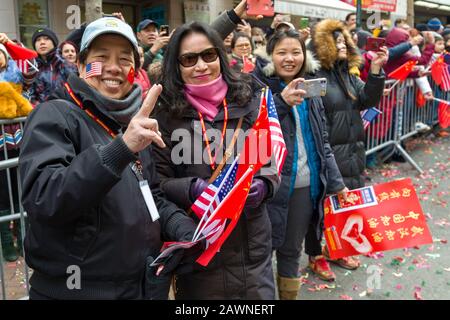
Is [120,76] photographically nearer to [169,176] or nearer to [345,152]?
[169,176]

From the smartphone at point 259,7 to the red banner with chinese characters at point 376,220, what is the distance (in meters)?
1.39

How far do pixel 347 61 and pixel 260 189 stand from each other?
6.68 feet

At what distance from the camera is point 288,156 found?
9.42 feet

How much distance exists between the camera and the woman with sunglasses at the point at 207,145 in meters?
2.09

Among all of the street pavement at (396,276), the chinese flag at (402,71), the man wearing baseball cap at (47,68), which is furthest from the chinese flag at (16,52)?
the chinese flag at (402,71)

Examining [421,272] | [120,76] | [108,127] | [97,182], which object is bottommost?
[421,272]

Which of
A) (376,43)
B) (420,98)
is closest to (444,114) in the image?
(420,98)

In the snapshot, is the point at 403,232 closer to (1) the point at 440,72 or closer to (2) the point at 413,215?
(2) the point at 413,215

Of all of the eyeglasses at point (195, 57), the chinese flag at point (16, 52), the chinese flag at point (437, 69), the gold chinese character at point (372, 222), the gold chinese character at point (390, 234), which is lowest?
the gold chinese character at point (390, 234)

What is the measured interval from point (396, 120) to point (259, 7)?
176 inches

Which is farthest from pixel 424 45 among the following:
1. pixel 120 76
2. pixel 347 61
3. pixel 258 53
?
pixel 120 76

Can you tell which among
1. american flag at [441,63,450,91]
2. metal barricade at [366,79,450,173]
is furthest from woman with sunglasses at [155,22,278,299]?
american flag at [441,63,450,91]

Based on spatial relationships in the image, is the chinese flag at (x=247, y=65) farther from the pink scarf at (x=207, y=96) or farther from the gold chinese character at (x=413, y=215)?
the pink scarf at (x=207, y=96)

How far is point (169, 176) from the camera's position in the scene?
7.04 ft
